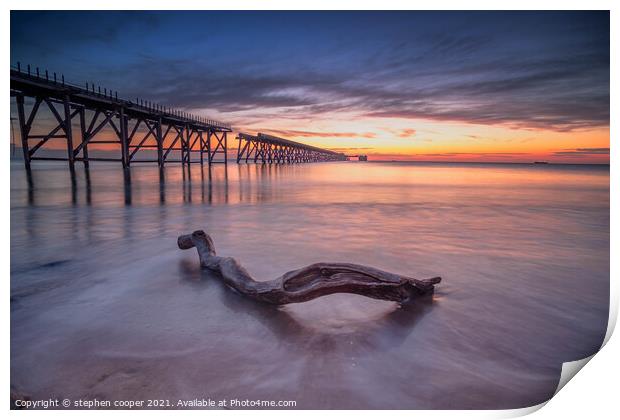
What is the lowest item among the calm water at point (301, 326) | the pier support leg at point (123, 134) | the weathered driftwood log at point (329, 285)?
the calm water at point (301, 326)

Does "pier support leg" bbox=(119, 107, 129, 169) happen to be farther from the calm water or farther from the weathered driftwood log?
the weathered driftwood log

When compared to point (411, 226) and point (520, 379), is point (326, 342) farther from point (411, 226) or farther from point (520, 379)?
point (411, 226)

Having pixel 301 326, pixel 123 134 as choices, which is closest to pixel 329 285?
pixel 301 326

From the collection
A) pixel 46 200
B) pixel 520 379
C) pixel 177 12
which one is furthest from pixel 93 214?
pixel 520 379

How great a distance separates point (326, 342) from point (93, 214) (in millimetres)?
6690

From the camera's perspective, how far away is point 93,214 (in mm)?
6641

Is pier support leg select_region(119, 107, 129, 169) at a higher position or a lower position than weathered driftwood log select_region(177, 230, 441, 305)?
higher

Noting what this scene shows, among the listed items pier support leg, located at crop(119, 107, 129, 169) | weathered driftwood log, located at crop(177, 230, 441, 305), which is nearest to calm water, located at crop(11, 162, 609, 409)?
weathered driftwood log, located at crop(177, 230, 441, 305)

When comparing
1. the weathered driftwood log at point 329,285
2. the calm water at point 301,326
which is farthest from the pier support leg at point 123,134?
the weathered driftwood log at point 329,285

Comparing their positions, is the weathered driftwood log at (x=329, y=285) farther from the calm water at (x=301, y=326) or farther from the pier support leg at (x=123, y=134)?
the pier support leg at (x=123, y=134)

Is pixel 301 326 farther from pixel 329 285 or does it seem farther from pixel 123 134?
pixel 123 134

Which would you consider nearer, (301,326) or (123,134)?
(301,326)

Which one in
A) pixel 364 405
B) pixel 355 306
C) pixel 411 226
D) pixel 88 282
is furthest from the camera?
pixel 411 226

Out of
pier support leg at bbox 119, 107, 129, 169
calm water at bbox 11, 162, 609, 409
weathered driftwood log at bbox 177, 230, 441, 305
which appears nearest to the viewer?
calm water at bbox 11, 162, 609, 409
